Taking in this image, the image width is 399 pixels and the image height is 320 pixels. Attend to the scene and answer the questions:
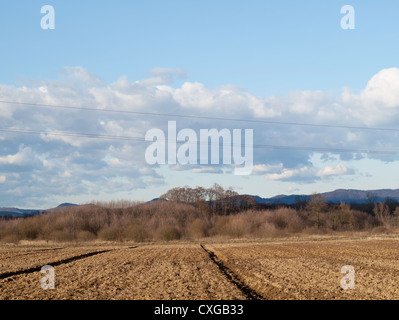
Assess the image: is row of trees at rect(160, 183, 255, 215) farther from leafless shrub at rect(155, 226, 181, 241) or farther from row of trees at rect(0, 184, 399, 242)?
leafless shrub at rect(155, 226, 181, 241)

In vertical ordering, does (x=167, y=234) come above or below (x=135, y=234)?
below

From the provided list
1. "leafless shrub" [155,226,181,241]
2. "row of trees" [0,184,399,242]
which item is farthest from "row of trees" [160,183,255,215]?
"leafless shrub" [155,226,181,241]

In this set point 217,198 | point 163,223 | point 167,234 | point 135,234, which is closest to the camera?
point 135,234

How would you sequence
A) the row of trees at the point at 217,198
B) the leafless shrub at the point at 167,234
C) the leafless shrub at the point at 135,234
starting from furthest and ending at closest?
the row of trees at the point at 217,198 < the leafless shrub at the point at 167,234 < the leafless shrub at the point at 135,234

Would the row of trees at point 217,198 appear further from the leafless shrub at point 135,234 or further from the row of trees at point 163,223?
the leafless shrub at point 135,234

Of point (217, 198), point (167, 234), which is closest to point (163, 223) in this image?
point (167, 234)

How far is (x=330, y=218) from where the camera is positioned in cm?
10081

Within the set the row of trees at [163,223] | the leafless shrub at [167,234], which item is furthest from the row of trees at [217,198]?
the leafless shrub at [167,234]

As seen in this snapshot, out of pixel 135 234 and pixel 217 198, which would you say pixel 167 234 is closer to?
pixel 135 234

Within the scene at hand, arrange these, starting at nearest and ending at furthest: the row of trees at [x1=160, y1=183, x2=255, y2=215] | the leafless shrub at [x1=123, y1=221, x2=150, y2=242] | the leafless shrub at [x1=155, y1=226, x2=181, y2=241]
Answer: the leafless shrub at [x1=123, y1=221, x2=150, y2=242] < the leafless shrub at [x1=155, y1=226, x2=181, y2=241] < the row of trees at [x1=160, y1=183, x2=255, y2=215]
